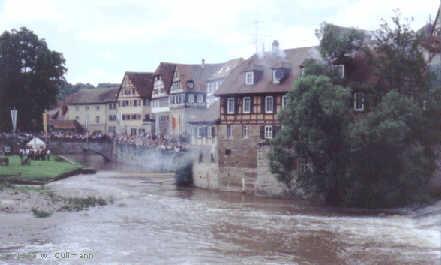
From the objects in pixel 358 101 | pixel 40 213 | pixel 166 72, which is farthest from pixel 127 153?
pixel 40 213

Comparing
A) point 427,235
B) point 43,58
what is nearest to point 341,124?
point 427,235

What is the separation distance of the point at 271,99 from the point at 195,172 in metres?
9.86

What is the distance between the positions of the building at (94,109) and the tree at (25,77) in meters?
27.0

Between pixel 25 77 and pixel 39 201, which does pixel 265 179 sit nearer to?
→ pixel 39 201

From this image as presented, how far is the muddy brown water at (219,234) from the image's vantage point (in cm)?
2131

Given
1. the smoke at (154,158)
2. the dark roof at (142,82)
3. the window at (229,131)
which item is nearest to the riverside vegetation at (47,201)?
the window at (229,131)

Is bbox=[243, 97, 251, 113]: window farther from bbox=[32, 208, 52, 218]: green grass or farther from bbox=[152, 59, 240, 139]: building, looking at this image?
bbox=[152, 59, 240, 139]: building

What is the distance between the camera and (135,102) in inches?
3511

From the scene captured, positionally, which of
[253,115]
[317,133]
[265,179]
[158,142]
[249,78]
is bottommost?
[265,179]

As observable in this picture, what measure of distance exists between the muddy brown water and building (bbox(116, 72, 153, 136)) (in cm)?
5071

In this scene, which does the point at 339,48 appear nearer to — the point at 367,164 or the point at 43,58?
the point at 367,164

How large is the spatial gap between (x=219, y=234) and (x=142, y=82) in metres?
65.6

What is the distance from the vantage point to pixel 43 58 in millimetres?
69375

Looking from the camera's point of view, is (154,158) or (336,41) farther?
(154,158)
